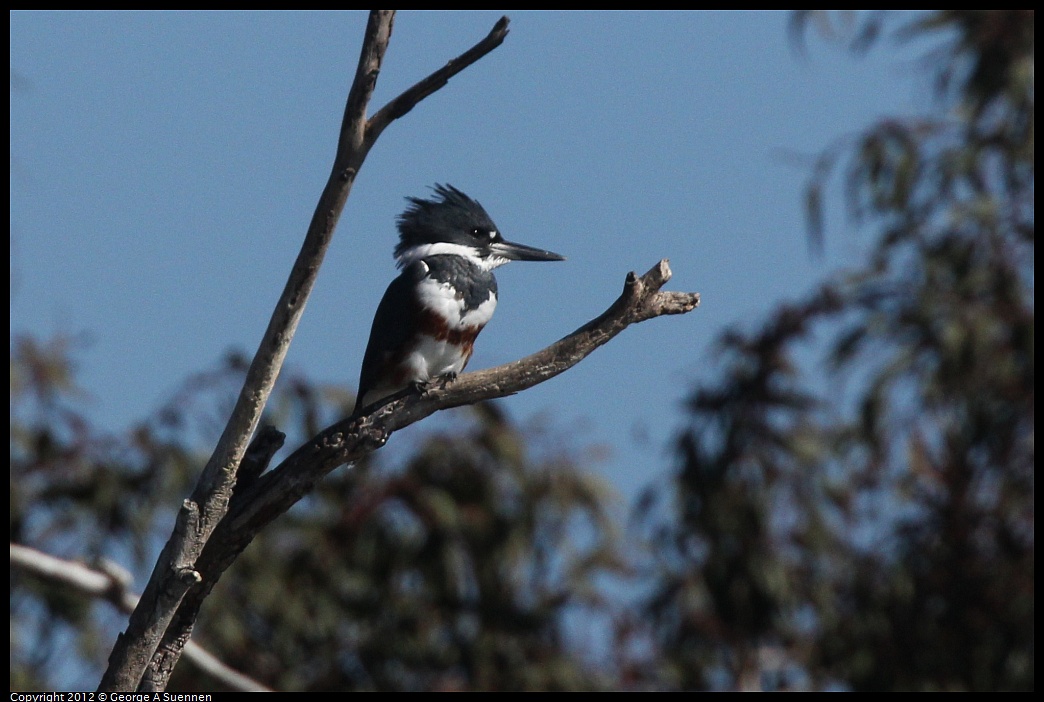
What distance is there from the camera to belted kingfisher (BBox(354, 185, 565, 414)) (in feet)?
13.3

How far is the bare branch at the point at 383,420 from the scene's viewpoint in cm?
301

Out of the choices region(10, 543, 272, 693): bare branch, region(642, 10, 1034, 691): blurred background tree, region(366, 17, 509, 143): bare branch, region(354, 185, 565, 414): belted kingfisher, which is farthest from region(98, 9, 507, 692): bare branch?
region(642, 10, 1034, 691): blurred background tree

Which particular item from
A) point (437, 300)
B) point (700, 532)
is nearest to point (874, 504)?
point (700, 532)

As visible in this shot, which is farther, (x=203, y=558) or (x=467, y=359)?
(x=467, y=359)

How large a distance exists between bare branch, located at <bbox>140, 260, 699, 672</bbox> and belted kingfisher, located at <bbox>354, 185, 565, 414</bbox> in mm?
717

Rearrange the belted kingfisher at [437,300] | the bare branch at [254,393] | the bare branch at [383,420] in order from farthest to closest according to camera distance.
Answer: the belted kingfisher at [437,300] < the bare branch at [383,420] < the bare branch at [254,393]

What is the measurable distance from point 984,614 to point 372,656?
9.68 feet

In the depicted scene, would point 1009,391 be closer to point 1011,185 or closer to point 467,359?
point 1011,185

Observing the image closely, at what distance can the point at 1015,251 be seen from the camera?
294 inches

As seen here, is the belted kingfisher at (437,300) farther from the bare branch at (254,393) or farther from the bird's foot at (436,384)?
the bare branch at (254,393)

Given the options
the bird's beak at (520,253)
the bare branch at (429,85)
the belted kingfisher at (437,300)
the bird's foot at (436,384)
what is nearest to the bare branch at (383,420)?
the bird's foot at (436,384)

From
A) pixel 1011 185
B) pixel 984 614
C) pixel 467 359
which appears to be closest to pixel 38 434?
pixel 467 359

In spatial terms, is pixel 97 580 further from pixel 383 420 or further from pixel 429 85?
pixel 429 85

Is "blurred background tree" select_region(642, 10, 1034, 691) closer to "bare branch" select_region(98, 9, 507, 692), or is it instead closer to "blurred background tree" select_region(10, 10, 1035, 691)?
"blurred background tree" select_region(10, 10, 1035, 691)
